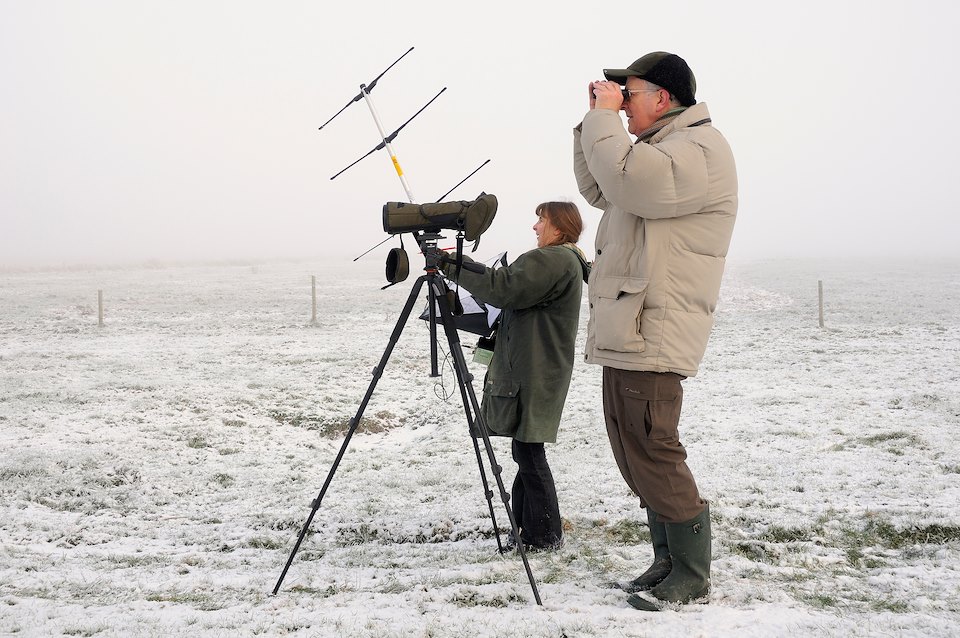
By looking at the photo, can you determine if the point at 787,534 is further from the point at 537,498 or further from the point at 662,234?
the point at 662,234

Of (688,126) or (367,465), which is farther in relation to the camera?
(367,465)

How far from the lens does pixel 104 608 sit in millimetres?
3824

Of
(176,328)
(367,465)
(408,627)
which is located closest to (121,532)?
(367,465)

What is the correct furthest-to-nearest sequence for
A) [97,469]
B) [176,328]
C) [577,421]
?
[176,328]
[577,421]
[97,469]

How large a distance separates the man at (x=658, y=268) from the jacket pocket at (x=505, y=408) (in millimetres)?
931

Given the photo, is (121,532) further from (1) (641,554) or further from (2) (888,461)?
(2) (888,461)

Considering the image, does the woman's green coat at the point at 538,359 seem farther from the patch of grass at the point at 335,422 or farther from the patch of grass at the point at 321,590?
the patch of grass at the point at 335,422

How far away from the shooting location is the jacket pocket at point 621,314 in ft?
10.7

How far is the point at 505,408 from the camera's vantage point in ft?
14.6

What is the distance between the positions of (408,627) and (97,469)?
5.09 meters

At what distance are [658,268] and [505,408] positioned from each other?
1.57 m

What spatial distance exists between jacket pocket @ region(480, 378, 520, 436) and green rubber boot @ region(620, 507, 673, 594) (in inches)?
40.6

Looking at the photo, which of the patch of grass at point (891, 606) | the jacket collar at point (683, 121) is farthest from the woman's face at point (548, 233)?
the patch of grass at point (891, 606)

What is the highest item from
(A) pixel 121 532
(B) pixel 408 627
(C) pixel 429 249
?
(C) pixel 429 249
